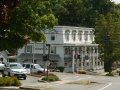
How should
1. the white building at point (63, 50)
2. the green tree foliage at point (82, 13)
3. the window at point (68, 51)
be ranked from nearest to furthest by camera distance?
the white building at point (63, 50) → the window at point (68, 51) → the green tree foliage at point (82, 13)

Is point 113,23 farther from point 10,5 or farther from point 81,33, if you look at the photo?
point 10,5

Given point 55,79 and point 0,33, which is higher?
point 0,33

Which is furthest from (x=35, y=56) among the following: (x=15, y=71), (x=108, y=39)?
(x=15, y=71)

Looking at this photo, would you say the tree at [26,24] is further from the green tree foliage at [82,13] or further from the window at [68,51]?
the green tree foliage at [82,13]

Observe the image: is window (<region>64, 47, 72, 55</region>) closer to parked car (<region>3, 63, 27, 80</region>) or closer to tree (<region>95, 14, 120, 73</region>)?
tree (<region>95, 14, 120, 73</region>)

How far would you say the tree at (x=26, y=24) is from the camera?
30547 mm

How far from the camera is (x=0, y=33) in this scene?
102 ft

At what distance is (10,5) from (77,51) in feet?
240

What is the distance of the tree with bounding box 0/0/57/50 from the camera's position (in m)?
30.5

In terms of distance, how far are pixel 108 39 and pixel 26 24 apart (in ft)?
198

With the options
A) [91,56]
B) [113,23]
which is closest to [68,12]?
[91,56]

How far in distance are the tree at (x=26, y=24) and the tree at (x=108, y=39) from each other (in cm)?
5623

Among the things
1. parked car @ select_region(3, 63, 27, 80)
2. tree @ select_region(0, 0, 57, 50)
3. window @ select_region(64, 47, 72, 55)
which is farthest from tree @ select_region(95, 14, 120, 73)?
tree @ select_region(0, 0, 57, 50)

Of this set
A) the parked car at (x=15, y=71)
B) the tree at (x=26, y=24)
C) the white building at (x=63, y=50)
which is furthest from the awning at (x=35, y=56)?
the tree at (x=26, y=24)
